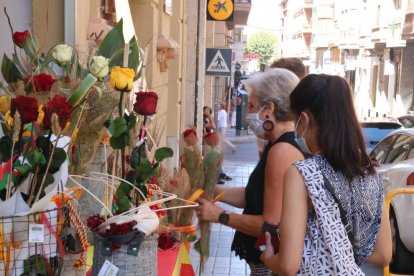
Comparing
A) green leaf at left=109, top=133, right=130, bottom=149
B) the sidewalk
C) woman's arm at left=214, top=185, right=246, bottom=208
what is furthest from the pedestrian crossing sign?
green leaf at left=109, top=133, right=130, bottom=149

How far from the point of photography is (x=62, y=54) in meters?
2.49

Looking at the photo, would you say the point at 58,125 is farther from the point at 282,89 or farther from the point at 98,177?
the point at 282,89

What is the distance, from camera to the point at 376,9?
128ft

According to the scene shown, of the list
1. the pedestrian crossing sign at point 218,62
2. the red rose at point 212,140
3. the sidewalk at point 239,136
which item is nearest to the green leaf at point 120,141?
the red rose at point 212,140

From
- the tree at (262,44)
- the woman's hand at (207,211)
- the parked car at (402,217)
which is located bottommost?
the parked car at (402,217)

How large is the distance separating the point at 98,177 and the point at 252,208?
978mm

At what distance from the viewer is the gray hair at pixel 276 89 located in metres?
3.15

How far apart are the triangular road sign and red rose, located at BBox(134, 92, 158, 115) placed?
13.8 m

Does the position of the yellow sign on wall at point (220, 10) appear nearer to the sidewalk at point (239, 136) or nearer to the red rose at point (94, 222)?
the sidewalk at point (239, 136)

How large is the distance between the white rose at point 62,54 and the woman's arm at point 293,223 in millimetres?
935

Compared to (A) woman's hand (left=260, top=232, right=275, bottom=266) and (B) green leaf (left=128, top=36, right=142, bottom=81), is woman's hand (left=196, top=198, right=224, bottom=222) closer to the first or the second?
(A) woman's hand (left=260, top=232, right=275, bottom=266)

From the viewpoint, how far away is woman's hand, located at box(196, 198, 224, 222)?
2.98 meters

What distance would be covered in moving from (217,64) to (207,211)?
13.4m

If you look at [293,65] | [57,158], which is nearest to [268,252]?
[57,158]
